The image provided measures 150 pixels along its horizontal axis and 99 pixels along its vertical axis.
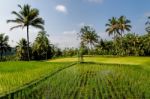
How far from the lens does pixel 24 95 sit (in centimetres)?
902

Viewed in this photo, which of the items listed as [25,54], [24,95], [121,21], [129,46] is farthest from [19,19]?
[24,95]

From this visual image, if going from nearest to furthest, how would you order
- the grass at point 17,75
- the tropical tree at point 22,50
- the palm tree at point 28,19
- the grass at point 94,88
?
1. the grass at point 94,88
2. the grass at point 17,75
3. the palm tree at point 28,19
4. the tropical tree at point 22,50

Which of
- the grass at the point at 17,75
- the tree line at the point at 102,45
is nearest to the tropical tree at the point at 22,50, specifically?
the tree line at the point at 102,45

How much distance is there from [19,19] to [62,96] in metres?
36.2

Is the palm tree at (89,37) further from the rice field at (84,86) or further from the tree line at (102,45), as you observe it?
the rice field at (84,86)

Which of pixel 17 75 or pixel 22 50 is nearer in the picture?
pixel 17 75

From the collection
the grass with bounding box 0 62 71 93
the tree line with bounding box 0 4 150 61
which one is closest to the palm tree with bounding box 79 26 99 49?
the tree line with bounding box 0 4 150 61

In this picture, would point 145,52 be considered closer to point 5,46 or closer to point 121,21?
point 121,21

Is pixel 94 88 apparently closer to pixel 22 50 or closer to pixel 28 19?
pixel 28 19

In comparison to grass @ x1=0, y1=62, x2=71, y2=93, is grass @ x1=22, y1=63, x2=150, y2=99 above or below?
below

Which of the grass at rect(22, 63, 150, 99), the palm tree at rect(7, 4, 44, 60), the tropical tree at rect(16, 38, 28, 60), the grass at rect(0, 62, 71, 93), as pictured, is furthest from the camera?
the tropical tree at rect(16, 38, 28, 60)

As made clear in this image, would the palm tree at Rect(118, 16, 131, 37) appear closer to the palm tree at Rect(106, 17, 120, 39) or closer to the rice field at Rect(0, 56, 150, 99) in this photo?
the palm tree at Rect(106, 17, 120, 39)

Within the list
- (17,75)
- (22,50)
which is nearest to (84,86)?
(17,75)

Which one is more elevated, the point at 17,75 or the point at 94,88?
the point at 17,75
